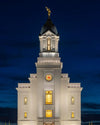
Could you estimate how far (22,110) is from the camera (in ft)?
276

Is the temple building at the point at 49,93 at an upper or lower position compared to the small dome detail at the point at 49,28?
lower

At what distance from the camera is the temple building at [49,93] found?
8275cm

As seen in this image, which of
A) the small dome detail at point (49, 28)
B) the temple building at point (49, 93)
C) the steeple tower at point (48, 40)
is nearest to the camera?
the temple building at point (49, 93)

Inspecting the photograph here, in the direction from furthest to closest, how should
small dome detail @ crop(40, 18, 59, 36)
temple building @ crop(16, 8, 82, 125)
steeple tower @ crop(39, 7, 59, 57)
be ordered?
small dome detail @ crop(40, 18, 59, 36) → steeple tower @ crop(39, 7, 59, 57) → temple building @ crop(16, 8, 82, 125)

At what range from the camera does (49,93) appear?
8325cm

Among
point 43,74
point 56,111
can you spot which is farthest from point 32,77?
point 56,111

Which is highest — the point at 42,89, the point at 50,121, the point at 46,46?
the point at 46,46

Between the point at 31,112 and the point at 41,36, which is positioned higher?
the point at 41,36

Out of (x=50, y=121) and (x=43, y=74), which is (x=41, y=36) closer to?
(x=43, y=74)

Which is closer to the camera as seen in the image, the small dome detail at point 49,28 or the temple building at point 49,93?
the temple building at point 49,93

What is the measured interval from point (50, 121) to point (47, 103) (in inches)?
137

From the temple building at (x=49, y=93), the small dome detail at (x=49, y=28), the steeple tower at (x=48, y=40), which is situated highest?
the small dome detail at (x=49, y=28)

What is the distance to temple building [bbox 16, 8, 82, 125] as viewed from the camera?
8275 cm

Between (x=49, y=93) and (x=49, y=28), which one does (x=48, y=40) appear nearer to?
(x=49, y=28)
